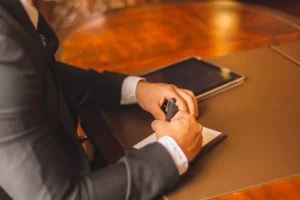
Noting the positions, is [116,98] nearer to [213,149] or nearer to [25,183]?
[213,149]

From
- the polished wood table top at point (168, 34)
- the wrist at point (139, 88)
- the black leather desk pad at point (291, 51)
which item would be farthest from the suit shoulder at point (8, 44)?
the black leather desk pad at point (291, 51)

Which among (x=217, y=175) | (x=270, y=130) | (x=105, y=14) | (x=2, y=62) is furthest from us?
(x=105, y=14)

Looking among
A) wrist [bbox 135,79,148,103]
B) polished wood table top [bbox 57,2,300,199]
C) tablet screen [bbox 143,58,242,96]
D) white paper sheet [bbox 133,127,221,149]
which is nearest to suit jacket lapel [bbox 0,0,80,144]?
white paper sheet [bbox 133,127,221,149]

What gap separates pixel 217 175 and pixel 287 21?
1164 millimetres

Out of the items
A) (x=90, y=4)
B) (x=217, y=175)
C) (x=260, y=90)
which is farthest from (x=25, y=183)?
(x=90, y=4)

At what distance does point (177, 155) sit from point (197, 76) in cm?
43

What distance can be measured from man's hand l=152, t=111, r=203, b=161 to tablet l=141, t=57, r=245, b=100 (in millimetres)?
226

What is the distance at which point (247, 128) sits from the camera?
95 cm

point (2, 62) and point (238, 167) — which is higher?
point (2, 62)

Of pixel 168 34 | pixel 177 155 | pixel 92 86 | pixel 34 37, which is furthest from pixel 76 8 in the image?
pixel 177 155

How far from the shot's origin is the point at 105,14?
202 centimetres

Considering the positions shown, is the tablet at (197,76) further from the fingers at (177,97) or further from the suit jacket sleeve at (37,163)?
the suit jacket sleeve at (37,163)

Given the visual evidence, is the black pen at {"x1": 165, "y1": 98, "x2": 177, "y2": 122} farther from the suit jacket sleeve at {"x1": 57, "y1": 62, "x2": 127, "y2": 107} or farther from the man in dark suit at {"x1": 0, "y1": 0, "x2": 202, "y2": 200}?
the suit jacket sleeve at {"x1": 57, "y1": 62, "x2": 127, "y2": 107}

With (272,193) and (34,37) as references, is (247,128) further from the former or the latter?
(34,37)
